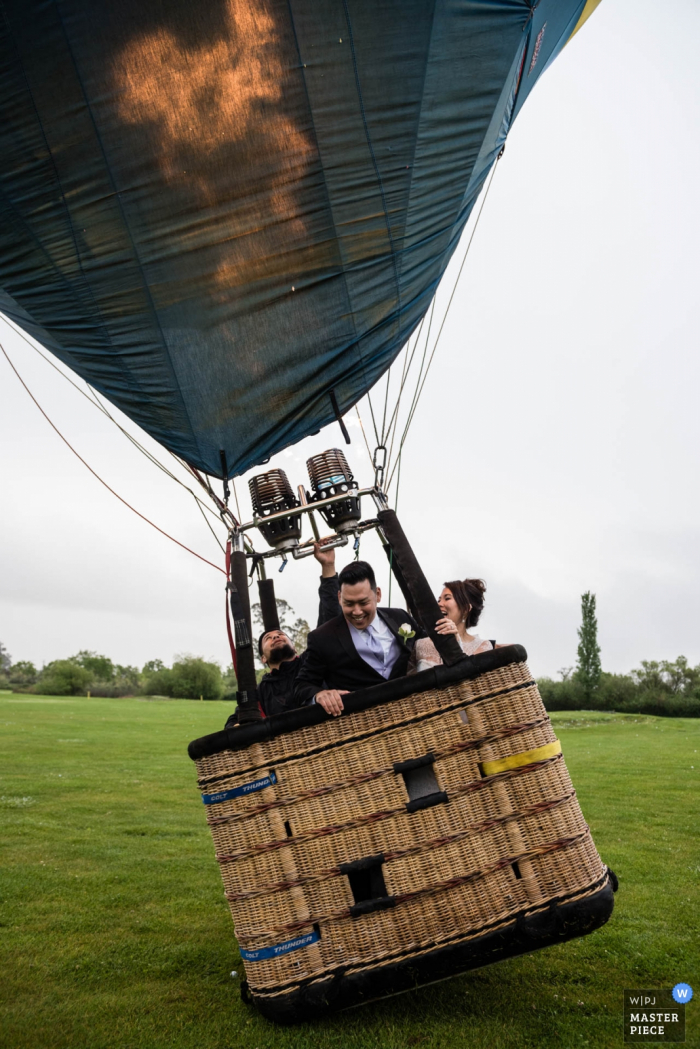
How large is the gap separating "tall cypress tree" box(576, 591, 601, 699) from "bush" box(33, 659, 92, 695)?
3642 centimetres

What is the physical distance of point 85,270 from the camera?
14.1 ft

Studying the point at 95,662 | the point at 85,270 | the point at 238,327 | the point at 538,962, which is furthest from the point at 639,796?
the point at 95,662

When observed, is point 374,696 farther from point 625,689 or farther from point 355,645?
point 625,689

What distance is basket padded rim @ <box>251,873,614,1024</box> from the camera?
256 cm

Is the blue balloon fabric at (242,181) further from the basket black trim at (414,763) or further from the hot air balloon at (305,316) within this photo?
the basket black trim at (414,763)

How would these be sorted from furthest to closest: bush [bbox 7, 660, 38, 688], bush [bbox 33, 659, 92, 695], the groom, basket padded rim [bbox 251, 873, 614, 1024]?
bush [bbox 7, 660, 38, 688] < bush [bbox 33, 659, 92, 695] < the groom < basket padded rim [bbox 251, 873, 614, 1024]

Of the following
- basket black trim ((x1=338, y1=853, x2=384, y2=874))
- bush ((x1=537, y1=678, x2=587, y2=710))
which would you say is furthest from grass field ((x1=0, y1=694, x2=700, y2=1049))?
bush ((x1=537, y1=678, x2=587, y2=710))

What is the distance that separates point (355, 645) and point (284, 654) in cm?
138

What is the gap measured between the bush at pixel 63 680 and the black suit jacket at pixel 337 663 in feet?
180

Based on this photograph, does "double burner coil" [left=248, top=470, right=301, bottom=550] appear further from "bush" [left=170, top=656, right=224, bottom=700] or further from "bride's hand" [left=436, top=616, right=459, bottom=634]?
"bush" [left=170, top=656, right=224, bottom=700]

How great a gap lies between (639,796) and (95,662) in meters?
75.7

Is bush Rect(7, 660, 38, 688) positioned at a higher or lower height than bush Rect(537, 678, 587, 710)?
higher

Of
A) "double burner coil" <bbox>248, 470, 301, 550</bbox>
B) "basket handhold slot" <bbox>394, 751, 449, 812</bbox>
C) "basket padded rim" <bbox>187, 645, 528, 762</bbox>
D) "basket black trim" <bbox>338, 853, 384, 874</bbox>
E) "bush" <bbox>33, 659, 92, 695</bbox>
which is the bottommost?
"basket black trim" <bbox>338, 853, 384, 874</bbox>

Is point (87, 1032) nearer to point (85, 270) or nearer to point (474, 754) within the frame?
point (474, 754)
